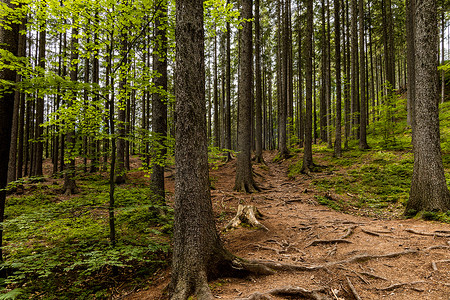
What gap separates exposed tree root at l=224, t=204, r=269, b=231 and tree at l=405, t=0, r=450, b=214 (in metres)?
4.50

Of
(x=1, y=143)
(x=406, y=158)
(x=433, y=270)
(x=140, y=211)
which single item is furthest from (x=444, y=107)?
(x=1, y=143)

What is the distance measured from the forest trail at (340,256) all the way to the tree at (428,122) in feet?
2.92

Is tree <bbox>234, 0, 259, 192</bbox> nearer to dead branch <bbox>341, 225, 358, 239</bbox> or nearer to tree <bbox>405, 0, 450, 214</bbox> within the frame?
dead branch <bbox>341, 225, 358, 239</bbox>

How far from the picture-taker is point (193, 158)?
3482 mm

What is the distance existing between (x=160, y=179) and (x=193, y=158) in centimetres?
381

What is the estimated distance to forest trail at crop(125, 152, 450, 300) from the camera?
319cm

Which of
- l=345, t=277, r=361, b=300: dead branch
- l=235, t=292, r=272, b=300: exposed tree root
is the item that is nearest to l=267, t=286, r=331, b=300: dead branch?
l=235, t=292, r=272, b=300: exposed tree root

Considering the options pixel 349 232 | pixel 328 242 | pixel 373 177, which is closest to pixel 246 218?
pixel 328 242

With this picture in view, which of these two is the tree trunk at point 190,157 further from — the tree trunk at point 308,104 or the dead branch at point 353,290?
the tree trunk at point 308,104

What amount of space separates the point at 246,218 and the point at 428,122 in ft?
19.4

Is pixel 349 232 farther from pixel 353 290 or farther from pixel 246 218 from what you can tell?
pixel 246 218

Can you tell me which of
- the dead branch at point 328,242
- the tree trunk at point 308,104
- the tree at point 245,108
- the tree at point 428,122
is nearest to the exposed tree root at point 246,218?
the dead branch at point 328,242

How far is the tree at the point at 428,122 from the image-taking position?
19.5 ft

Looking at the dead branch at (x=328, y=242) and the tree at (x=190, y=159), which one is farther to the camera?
the dead branch at (x=328, y=242)
